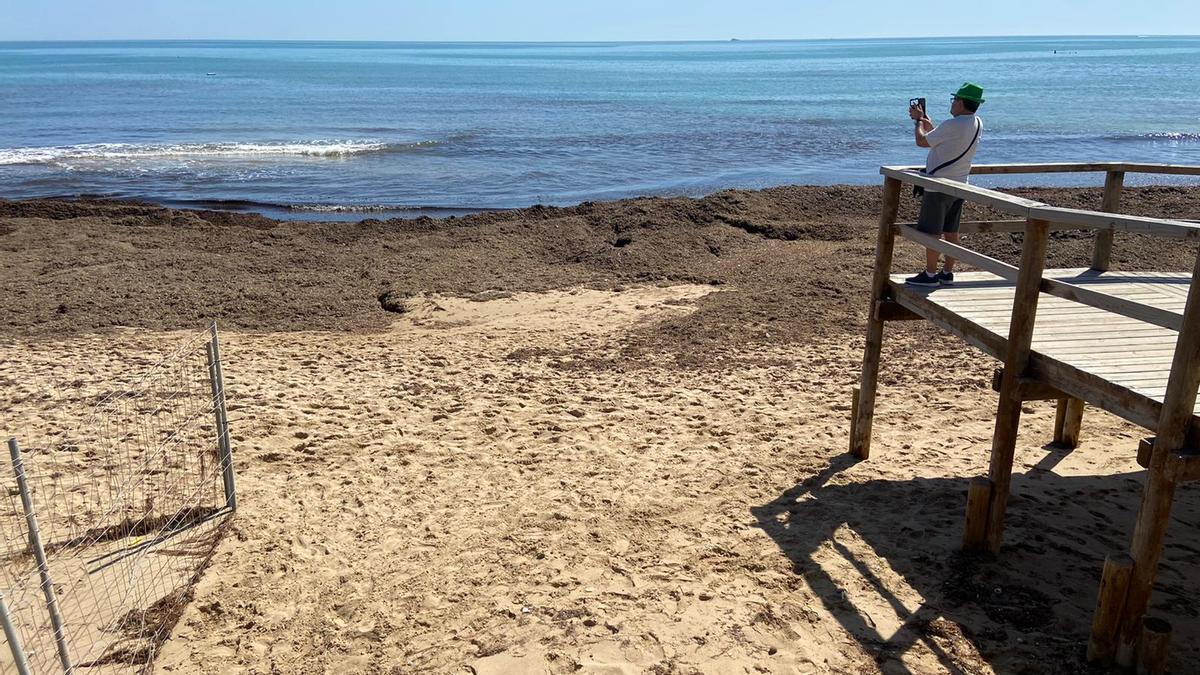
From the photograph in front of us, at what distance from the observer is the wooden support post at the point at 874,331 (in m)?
5.90

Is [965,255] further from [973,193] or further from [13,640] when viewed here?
[13,640]

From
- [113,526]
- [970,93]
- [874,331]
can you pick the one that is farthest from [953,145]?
[113,526]

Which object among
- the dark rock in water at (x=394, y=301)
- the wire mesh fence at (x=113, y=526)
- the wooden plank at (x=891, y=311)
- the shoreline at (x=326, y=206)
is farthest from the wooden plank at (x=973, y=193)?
the shoreline at (x=326, y=206)

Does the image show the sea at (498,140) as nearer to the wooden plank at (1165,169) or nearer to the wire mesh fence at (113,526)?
the wire mesh fence at (113,526)

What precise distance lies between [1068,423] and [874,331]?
60.7 inches

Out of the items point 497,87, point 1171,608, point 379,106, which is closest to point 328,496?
point 1171,608

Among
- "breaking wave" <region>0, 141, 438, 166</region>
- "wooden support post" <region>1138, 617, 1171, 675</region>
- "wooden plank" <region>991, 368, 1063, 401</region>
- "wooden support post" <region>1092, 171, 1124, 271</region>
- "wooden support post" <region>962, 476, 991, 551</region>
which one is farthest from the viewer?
"breaking wave" <region>0, 141, 438, 166</region>

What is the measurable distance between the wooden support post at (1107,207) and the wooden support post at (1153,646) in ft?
11.4

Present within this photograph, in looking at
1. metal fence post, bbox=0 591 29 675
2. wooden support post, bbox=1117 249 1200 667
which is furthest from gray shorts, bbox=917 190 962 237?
metal fence post, bbox=0 591 29 675

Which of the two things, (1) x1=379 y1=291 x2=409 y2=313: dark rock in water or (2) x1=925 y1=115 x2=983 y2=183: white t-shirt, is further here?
(1) x1=379 y1=291 x2=409 y2=313: dark rock in water

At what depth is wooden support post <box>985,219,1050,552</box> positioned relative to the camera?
14.6 ft

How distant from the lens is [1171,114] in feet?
134

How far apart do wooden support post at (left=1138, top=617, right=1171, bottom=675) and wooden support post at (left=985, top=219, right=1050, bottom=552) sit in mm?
1074

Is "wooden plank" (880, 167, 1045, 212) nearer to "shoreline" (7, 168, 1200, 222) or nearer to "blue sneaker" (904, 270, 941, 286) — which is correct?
"blue sneaker" (904, 270, 941, 286)
